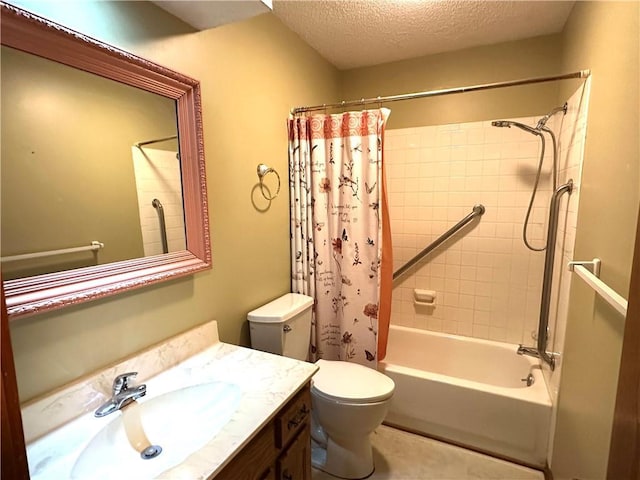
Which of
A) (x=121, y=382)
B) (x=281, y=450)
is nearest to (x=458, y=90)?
(x=281, y=450)

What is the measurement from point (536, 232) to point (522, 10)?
1296 mm

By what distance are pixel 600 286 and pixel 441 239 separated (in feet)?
4.81

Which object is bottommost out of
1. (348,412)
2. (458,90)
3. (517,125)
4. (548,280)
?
(348,412)

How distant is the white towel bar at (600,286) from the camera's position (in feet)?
→ 2.80

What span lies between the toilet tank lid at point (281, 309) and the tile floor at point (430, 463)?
0.86m

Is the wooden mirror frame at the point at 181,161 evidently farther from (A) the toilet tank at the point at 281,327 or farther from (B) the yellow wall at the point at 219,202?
(A) the toilet tank at the point at 281,327

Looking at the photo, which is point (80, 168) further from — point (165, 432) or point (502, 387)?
point (502, 387)

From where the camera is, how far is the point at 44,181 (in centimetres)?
91

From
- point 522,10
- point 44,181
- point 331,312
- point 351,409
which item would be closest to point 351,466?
point 351,409

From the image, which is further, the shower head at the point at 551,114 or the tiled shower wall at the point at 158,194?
the shower head at the point at 551,114

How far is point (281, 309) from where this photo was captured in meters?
1.73

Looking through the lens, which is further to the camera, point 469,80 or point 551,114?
point 469,80

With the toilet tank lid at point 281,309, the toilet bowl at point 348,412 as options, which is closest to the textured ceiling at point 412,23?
the toilet tank lid at point 281,309

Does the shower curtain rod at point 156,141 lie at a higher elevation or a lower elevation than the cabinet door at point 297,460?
higher
